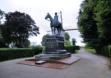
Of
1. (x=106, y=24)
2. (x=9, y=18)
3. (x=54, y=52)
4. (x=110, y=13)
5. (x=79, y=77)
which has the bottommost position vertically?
(x=79, y=77)

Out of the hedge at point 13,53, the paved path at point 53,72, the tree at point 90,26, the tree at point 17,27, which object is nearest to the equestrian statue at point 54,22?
the hedge at point 13,53

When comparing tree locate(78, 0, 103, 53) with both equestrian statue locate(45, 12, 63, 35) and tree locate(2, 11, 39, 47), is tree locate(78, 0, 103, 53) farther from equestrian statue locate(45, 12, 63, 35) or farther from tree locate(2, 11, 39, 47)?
tree locate(2, 11, 39, 47)

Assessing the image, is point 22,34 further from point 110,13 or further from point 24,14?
point 110,13

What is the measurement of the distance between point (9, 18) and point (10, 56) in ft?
48.2

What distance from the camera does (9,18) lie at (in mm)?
24406

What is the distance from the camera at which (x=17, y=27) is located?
24.0m

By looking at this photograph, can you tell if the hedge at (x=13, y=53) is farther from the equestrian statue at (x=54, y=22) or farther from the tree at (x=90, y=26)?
the tree at (x=90, y=26)

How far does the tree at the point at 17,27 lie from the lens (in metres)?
23.8

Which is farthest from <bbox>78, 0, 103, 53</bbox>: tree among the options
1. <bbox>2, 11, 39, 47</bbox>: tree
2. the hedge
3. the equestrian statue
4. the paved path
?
<bbox>2, 11, 39, 47</bbox>: tree

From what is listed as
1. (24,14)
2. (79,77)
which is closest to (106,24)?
(79,77)

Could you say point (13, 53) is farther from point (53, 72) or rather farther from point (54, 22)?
point (53, 72)

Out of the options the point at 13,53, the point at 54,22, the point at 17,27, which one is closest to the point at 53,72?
the point at 54,22

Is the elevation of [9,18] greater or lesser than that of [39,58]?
greater

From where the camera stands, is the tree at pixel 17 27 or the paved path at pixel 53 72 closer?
the paved path at pixel 53 72
